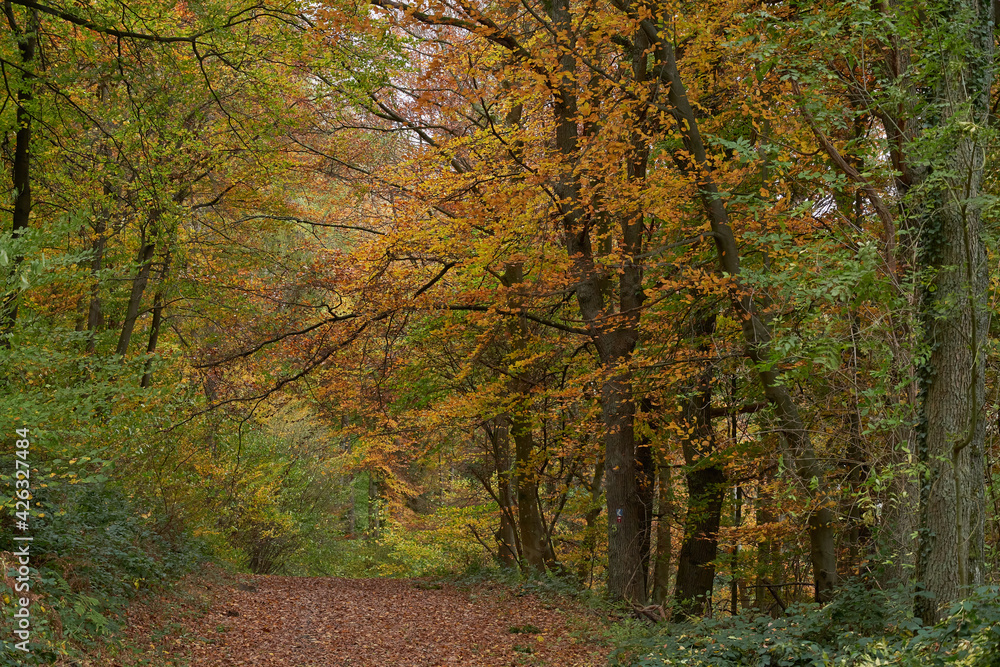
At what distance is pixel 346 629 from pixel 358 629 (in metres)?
0.17

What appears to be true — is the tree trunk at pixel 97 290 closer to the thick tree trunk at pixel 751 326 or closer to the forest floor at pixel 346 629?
the forest floor at pixel 346 629

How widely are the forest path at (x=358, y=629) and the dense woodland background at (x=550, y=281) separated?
2.67 ft

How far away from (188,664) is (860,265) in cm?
695

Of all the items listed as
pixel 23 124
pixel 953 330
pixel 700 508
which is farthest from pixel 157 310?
pixel 953 330

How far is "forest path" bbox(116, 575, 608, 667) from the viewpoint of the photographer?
771cm

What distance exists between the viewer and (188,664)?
7.04m

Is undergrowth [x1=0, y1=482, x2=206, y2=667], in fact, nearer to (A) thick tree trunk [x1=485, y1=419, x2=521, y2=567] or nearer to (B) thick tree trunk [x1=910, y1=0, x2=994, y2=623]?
(A) thick tree trunk [x1=485, y1=419, x2=521, y2=567]

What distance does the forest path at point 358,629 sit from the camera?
7.71 meters

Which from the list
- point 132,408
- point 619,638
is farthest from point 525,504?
point 132,408

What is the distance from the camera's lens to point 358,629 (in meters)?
10.1

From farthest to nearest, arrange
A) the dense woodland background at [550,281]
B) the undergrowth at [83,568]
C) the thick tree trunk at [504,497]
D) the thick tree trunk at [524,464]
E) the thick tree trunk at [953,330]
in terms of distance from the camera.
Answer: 1. the thick tree trunk at [504,497]
2. the thick tree trunk at [524,464]
3. the undergrowth at [83,568]
4. the dense woodland background at [550,281]
5. the thick tree trunk at [953,330]

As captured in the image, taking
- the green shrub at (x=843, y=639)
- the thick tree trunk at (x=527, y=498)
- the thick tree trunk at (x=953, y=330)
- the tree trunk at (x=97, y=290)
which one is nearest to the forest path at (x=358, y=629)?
the thick tree trunk at (x=527, y=498)

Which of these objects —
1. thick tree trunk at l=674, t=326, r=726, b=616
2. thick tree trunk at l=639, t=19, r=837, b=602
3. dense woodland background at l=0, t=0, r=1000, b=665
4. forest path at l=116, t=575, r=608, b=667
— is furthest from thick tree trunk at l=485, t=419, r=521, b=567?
thick tree trunk at l=639, t=19, r=837, b=602

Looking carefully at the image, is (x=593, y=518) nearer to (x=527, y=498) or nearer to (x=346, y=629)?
(x=527, y=498)
